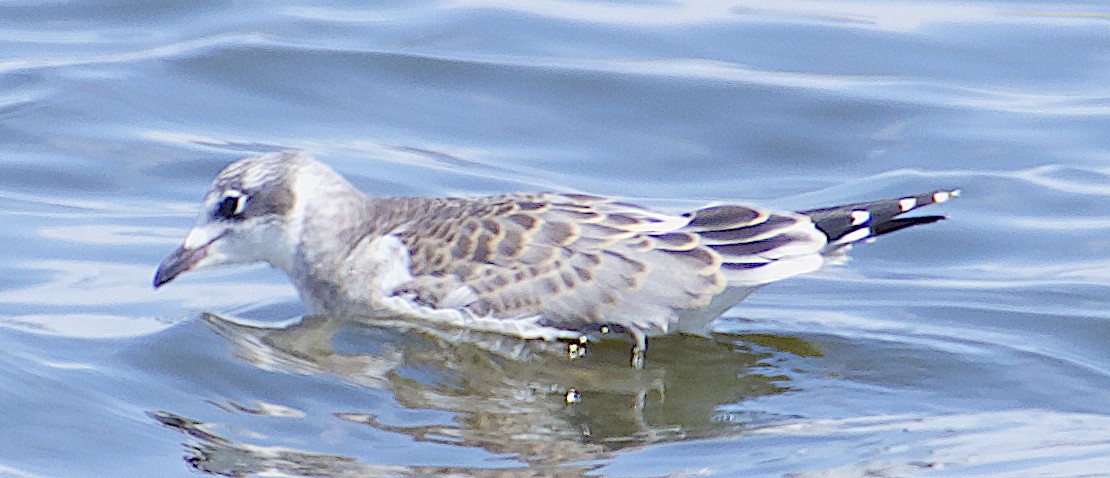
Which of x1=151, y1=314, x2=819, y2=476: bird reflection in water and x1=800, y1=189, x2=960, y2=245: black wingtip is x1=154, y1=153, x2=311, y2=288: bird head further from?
x1=800, y1=189, x2=960, y2=245: black wingtip

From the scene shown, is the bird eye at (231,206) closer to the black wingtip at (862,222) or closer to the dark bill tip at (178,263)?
the dark bill tip at (178,263)

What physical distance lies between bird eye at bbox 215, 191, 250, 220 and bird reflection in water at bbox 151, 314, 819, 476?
463 mm

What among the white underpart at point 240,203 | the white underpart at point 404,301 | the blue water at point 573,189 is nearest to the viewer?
the blue water at point 573,189

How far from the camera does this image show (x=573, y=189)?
10.2 meters

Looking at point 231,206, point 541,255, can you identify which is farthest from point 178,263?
point 541,255

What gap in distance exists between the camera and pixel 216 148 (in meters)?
10.9

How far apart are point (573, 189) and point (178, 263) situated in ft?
9.70

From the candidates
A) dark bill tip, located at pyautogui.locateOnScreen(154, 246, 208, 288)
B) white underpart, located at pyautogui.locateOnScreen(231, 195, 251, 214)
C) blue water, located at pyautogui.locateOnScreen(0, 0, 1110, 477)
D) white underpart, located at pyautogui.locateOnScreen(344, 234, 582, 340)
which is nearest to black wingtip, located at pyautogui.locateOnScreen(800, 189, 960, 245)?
blue water, located at pyautogui.locateOnScreen(0, 0, 1110, 477)

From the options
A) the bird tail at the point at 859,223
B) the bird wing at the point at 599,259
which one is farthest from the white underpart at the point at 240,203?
the bird tail at the point at 859,223

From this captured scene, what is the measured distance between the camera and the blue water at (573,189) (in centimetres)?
653

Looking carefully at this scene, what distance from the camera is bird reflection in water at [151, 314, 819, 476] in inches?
250

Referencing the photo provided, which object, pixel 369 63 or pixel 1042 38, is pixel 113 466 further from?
pixel 1042 38

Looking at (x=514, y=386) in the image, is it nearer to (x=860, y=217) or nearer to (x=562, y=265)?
(x=562, y=265)

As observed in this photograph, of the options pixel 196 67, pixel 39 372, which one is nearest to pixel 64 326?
pixel 39 372
